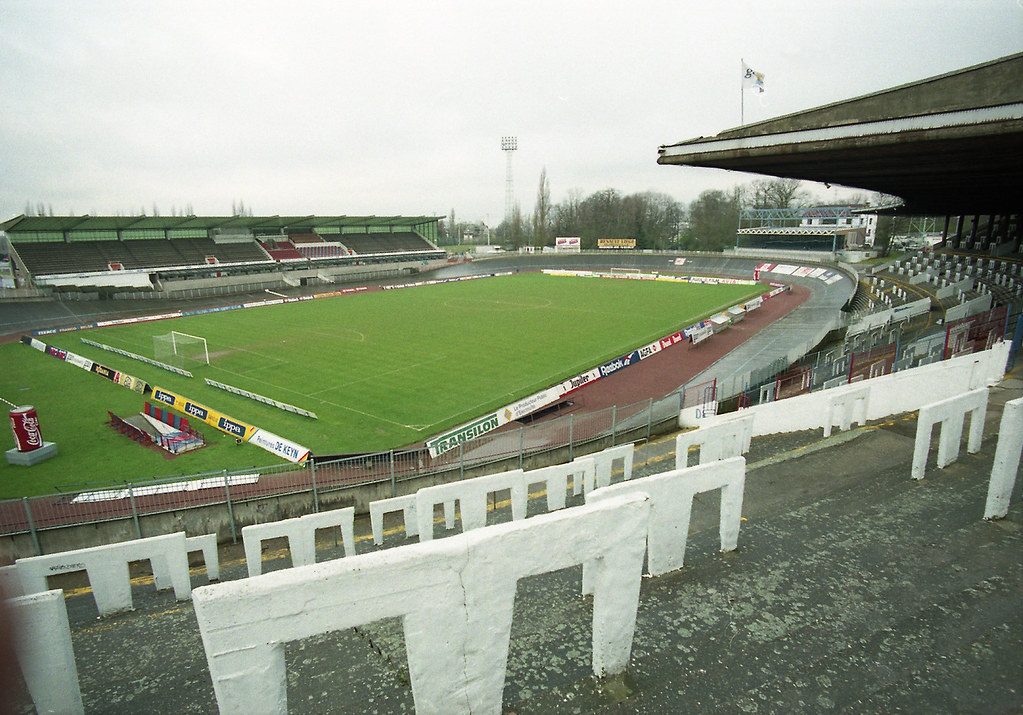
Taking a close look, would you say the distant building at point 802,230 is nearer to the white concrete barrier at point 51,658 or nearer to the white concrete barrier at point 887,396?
the white concrete barrier at point 887,396

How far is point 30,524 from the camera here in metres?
11.7

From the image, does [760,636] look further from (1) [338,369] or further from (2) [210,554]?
(1) [338,369]

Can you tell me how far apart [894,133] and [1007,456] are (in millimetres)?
5154

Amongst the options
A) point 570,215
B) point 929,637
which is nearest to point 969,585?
point 929,637

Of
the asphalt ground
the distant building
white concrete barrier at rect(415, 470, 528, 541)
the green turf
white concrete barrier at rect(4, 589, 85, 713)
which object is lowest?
the green turf

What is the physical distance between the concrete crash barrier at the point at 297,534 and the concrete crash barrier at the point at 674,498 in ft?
15.9

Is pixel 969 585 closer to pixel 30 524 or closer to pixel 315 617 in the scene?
pixel 315 617

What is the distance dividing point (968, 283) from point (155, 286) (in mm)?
67782

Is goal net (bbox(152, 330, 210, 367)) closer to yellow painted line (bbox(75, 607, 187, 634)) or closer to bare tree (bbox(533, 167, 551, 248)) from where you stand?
yellow painted line (bbox(75, 607, 187, 634))

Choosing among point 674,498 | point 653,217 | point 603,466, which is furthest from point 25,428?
point 653,217

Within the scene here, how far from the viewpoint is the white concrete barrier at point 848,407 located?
485 inches

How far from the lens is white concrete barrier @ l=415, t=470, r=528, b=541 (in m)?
8.91

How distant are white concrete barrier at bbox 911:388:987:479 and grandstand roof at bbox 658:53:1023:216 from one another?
411 centimetres

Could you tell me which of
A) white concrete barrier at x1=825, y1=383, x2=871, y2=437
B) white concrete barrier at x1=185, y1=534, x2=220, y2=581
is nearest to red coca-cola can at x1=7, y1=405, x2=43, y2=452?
white concrete barrier at x1=185, y1=534, x2=220, y2=581
